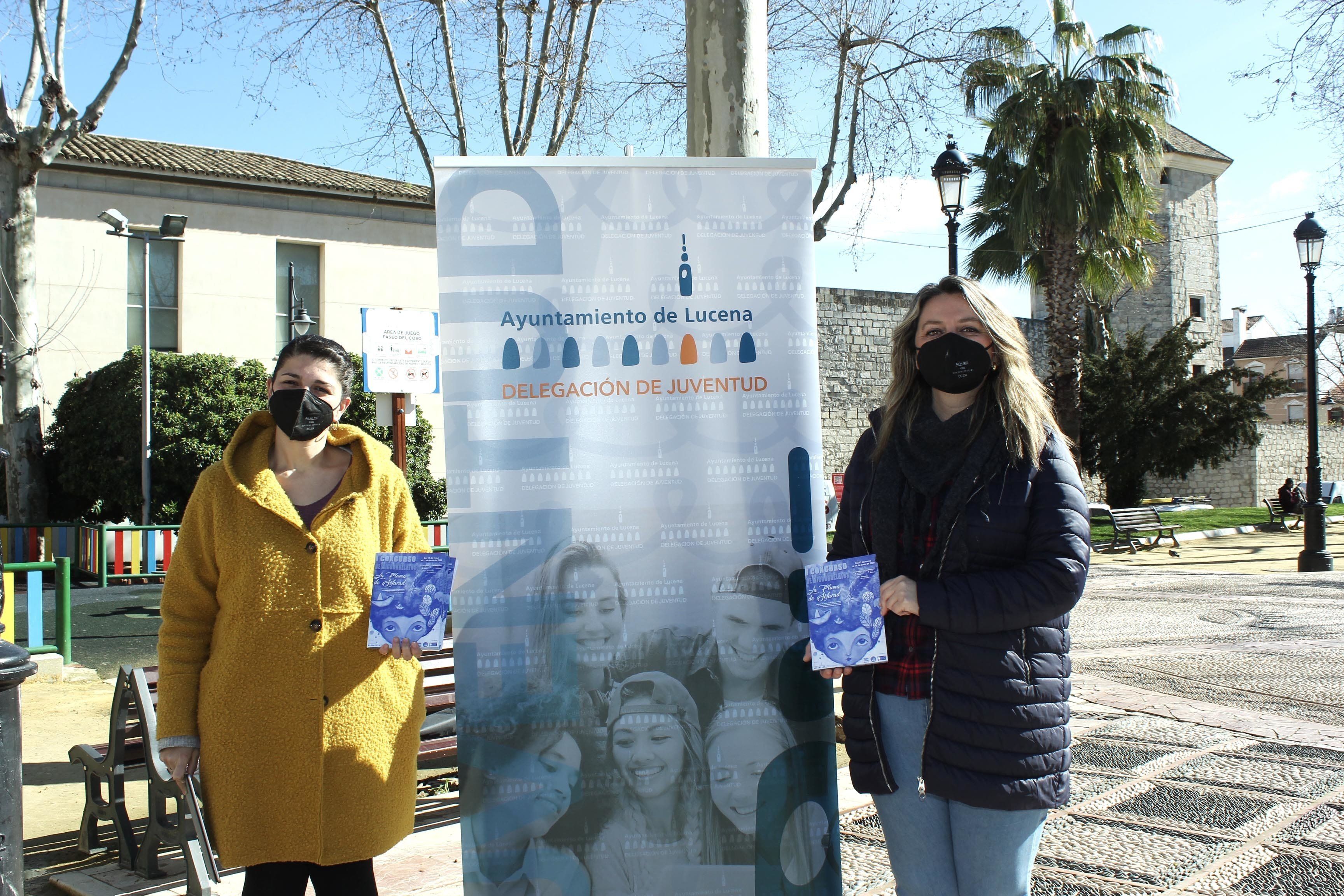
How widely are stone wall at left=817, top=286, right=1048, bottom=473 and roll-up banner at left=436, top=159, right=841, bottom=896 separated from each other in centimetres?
2107

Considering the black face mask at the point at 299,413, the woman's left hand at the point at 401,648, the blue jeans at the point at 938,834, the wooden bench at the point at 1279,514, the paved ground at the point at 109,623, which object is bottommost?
the paved ground at the point at 109,623

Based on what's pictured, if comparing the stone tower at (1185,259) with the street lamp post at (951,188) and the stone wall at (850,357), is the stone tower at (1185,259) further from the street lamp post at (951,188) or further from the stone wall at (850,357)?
the street lamp post at (951,188)

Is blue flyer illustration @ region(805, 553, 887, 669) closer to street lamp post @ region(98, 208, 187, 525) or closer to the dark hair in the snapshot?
the dark hair

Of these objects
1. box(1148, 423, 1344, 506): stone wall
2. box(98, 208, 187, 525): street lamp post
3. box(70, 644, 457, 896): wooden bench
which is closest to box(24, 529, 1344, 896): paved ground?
box(70, 644, 457, 896): wooden bench

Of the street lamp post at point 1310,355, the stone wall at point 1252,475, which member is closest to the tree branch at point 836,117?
the street lamp post at point 1310,355

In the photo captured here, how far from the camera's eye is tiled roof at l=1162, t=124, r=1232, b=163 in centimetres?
3991

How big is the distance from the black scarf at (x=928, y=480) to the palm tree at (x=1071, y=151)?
1553cm

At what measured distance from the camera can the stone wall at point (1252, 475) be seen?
35.3 metres

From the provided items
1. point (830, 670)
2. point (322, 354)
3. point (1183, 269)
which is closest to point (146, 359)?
point (322, 354)

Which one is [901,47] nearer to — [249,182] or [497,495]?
[497,495]

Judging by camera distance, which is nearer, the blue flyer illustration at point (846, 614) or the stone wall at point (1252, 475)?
the blue flyer illustration at point (846, 614)

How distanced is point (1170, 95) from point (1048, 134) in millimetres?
2161

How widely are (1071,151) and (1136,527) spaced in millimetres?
7409

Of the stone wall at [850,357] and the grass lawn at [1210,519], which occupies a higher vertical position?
the stone wall at [850,357]
